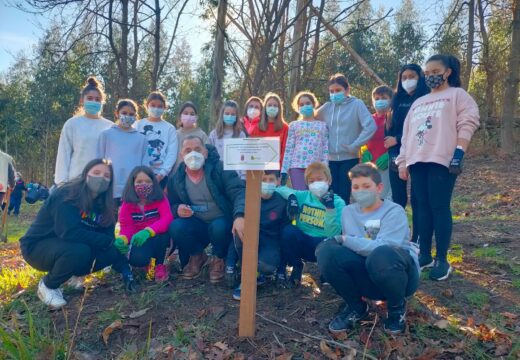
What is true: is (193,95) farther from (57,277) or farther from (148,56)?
(57,277)

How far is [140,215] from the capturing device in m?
4.59

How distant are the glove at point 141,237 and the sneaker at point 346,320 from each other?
1974mm

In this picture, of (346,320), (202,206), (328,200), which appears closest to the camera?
(346,320)

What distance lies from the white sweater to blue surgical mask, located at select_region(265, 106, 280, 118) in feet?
6.50

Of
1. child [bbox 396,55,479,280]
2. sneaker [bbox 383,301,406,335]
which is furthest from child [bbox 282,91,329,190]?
sneaker [bbox 383,301,406,335]

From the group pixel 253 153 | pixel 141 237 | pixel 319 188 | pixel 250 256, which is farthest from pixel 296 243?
pixel 141 237

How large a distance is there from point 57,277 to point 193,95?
24.9 m

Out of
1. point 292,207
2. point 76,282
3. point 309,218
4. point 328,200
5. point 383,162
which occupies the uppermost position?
point 383,162

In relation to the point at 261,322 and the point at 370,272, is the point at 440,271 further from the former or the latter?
the point at 261,322

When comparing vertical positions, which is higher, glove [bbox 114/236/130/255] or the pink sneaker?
glove [bbox 114/236/130/255]

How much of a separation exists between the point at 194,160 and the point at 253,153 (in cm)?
145

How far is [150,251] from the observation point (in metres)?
4.49

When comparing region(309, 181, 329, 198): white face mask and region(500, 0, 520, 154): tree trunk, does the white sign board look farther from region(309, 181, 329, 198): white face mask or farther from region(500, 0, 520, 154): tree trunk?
region(500, 0, 520, 154): tree trunk

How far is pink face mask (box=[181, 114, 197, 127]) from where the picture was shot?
568cm
